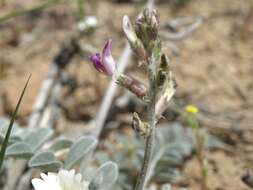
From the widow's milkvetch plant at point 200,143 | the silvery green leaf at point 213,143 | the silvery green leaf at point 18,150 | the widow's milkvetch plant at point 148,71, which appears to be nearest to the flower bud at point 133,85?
the widow's milkvetch plant at point 148,71

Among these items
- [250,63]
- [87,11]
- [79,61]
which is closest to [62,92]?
[79,61]

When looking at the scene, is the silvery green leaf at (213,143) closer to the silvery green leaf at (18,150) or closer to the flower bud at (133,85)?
the silvery green leaf at (18,150)

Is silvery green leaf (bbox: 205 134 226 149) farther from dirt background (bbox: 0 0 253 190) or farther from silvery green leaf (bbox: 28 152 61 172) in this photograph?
silvery green leaf (bbox: 28 152 61 172)

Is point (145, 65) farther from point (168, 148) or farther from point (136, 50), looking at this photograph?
point (168, 148)

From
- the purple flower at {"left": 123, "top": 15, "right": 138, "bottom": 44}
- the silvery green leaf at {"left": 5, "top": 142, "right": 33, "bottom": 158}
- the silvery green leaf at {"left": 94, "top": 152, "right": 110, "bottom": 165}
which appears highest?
the purple flower at {"left": 123, "top": 15, "right": 138, "bottom": 44}

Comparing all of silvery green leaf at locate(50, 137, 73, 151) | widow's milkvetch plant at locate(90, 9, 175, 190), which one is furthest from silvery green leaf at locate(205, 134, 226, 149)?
widow's milkvetch plant at locate(90, 9, 175, 190)

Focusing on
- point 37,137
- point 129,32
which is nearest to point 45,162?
point 37,137

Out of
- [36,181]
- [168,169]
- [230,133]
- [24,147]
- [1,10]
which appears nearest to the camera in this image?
[36,181]
